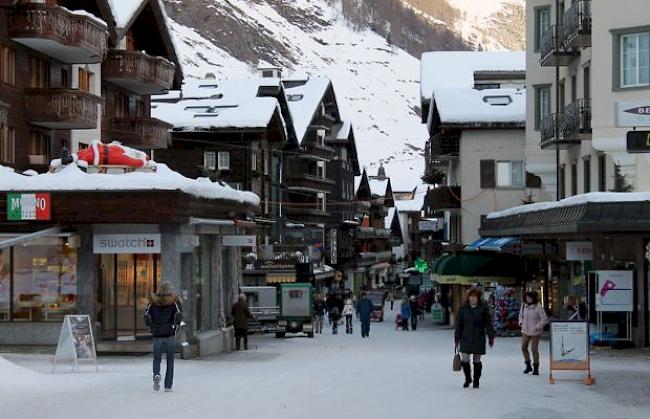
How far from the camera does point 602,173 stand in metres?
36.9

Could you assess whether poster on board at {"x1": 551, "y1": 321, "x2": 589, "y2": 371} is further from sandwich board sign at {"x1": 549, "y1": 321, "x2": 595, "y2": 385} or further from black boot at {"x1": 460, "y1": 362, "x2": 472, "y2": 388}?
black boot at {"x1": 460, "y1": 362, "x2": 472, "y2": 388}

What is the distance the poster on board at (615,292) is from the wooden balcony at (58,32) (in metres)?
17.1

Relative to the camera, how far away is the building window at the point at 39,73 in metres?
38.8

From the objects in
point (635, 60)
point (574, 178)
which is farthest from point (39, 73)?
point (635, 60)

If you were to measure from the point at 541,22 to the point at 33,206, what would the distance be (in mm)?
23632

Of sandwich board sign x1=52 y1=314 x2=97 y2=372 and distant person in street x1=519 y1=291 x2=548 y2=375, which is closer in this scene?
sandwich board sign x1=52 y1=314 x2=97 y2=372

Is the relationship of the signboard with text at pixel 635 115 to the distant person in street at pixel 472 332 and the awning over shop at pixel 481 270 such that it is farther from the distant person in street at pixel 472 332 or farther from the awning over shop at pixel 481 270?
the awning over shop at pixel 481 270

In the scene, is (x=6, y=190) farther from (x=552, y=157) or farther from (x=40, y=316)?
(x=552, y=157)

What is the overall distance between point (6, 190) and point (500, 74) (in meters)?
45.6

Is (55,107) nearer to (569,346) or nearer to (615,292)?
(615,292)

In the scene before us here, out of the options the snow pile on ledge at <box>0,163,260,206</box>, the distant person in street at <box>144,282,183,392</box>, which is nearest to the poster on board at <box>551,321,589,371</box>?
the distant person in street at <box>144,282,183,392</box>

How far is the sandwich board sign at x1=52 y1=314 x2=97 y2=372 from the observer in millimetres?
21703

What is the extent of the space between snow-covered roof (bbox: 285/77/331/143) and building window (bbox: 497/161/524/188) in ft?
65.9

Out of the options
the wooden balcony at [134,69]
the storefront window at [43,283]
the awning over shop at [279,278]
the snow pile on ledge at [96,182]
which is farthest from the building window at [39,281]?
the awning over shop at [279,278]
